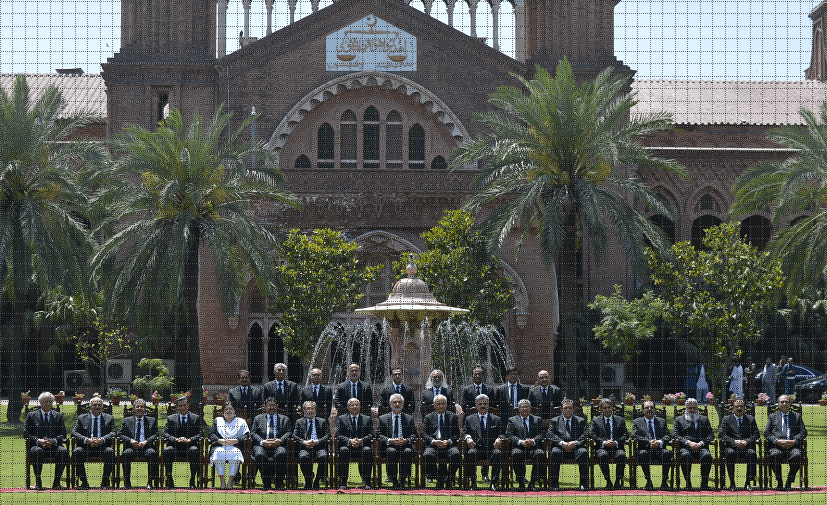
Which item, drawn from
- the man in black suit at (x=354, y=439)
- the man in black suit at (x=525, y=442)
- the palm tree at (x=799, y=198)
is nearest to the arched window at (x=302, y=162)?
the palm tree at (x=799, y=198)

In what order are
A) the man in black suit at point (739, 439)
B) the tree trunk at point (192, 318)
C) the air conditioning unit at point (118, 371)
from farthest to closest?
the air conditioning unit at point (118, 371) → the tree trunk at point (192, 318) → the man in black suit at point (739, 439)

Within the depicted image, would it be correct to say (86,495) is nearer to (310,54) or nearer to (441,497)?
(441,497)

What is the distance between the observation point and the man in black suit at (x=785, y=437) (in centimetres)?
1576

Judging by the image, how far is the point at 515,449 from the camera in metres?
15.4

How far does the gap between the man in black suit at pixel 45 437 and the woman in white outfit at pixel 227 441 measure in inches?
76.6

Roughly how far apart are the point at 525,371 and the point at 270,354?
7.27 metres

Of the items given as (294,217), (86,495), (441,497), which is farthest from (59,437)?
(294,217)

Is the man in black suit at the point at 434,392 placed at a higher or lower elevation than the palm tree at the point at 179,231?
lower

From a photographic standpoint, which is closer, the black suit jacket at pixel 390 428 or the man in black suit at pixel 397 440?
the man in black suit at pixel 397 440

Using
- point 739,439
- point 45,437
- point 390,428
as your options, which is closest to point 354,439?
point 390,428

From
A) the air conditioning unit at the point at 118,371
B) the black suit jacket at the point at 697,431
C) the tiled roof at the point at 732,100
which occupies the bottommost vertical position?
the air conditioning unit at the point at 118,371

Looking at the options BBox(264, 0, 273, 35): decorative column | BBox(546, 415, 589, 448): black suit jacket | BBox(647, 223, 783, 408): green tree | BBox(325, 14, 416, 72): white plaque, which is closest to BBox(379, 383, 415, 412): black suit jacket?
BBox(546, 415, 589, 448): black suit jacket

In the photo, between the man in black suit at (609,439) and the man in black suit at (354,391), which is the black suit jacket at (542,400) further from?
the man in black suit at (354,391)

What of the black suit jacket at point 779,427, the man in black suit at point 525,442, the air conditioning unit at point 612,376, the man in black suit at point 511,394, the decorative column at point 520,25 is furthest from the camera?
the decorative column at point 520,25
